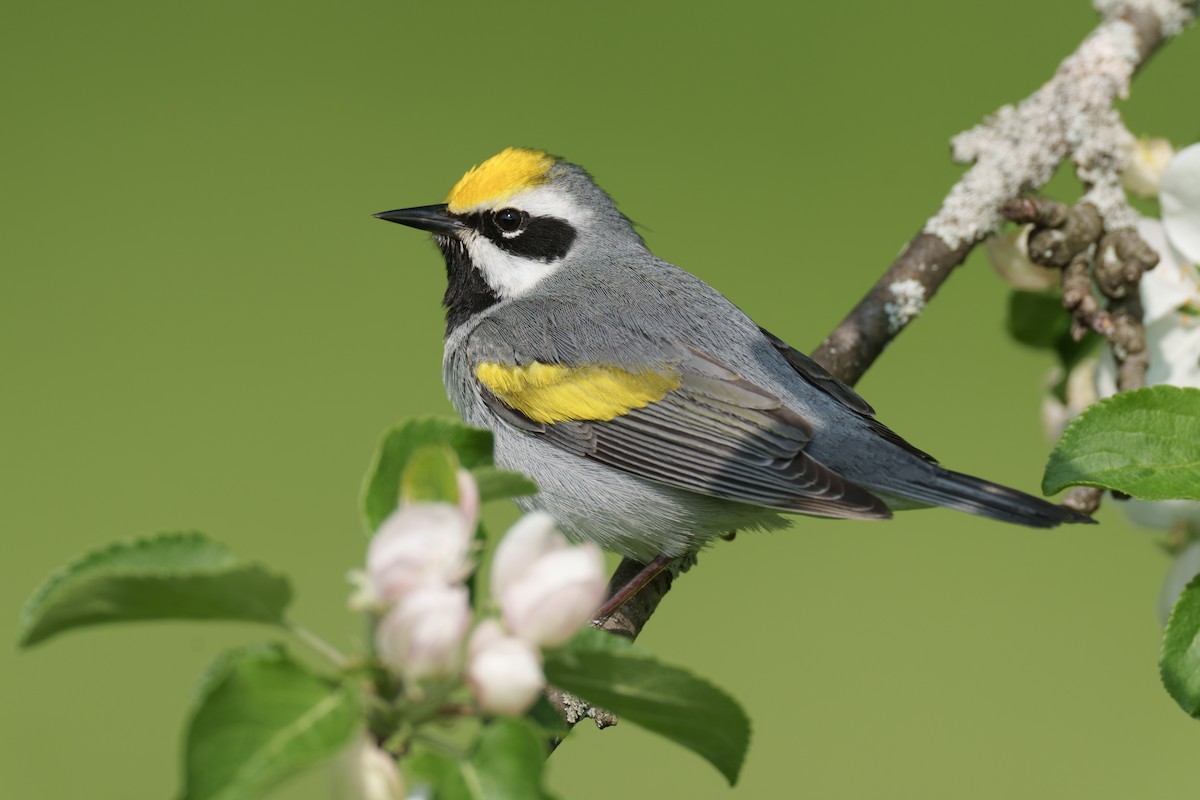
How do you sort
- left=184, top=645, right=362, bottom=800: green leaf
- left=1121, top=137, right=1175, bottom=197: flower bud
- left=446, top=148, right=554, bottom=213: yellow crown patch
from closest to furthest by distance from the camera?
1. left=184, top=645, right=362, bottom=800: green leaf
2. left=1121, top=137, right=1175, bottom=197: flower bud
3. left=446, top=148, right=554, bottom=213: yellow crown patch

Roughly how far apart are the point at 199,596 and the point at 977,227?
157cm

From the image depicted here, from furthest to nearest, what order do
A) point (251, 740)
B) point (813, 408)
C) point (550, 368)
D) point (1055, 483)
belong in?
point (550, 368)
point (813, 408)
point (1055, 483)
point (251, 740)

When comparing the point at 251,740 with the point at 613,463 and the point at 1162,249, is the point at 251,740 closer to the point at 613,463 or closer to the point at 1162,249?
the point at 613,463

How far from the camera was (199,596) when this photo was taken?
75cm

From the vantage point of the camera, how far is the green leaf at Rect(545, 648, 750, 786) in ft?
2.60

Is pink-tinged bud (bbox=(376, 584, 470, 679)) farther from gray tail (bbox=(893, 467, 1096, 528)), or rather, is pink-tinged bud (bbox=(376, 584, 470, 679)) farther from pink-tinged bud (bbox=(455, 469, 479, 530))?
gray tail (bbox=(893, 467, 1096, 528))

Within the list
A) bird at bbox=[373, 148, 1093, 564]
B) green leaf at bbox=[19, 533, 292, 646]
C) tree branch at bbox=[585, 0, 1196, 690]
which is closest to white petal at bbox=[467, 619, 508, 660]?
green leaf at bbox=[19, 533, 292, 646]

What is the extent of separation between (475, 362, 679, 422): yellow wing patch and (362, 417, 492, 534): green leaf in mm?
937

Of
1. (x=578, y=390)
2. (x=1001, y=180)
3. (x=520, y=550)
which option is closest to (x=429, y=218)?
(x=578, y=390)

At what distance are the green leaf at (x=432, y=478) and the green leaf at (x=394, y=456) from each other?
0.08 metres

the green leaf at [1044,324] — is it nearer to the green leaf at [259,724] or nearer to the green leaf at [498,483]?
the green leaf at [498,483]

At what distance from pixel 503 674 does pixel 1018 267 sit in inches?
56.1

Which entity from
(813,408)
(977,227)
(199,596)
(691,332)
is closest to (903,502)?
(813,408)

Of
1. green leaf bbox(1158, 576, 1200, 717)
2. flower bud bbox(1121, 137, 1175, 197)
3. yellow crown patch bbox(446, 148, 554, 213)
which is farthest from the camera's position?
yellow crown patch bbox(446, 148, 554, 213)
